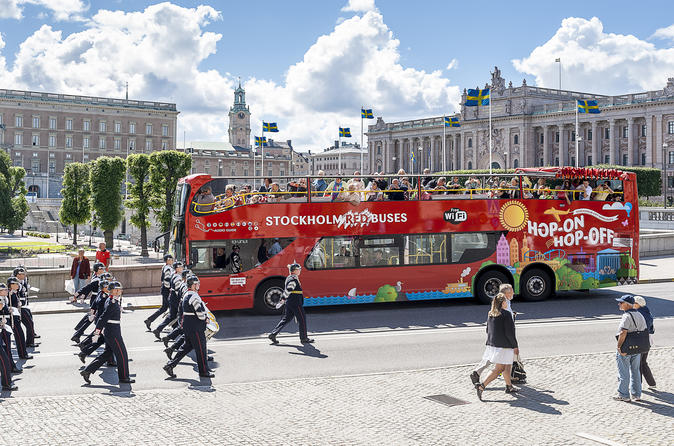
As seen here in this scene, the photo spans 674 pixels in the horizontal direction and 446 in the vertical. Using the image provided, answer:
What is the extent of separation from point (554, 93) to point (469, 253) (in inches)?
4266

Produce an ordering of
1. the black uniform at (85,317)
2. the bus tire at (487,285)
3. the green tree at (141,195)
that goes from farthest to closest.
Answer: the green tree at (141,195) < the bus tire at (487,285) < the black uniform at (85,317)

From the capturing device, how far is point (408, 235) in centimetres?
2083

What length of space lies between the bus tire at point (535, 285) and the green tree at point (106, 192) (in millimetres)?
49522

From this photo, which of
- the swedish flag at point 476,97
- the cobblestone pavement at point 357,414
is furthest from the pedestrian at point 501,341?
the swedish flag at point 476,97

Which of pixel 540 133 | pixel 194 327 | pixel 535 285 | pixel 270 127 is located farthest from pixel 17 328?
pixel 540 133

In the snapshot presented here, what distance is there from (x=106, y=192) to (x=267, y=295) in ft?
158

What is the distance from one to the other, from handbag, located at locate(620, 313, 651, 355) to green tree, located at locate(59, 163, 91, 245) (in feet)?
211

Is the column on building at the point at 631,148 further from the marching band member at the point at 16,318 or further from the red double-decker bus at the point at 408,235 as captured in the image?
the marching band member at the point at 16,318

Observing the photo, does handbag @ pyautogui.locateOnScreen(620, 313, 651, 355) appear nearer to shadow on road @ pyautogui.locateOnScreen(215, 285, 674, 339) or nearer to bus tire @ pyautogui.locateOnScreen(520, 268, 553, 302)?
shadow on road @ pyautogui.locateOnScreen(215, 285, 674, 339)

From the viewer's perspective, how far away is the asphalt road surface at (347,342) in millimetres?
13281

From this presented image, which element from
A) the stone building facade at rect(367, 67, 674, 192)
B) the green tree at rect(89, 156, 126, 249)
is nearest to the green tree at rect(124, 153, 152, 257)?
the green tree at rect(89, 156, 126, 249)

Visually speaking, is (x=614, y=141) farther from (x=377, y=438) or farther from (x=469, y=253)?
(x=377, y=438)

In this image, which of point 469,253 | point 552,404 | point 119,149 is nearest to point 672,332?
point 469,253

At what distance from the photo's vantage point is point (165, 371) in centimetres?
1354
